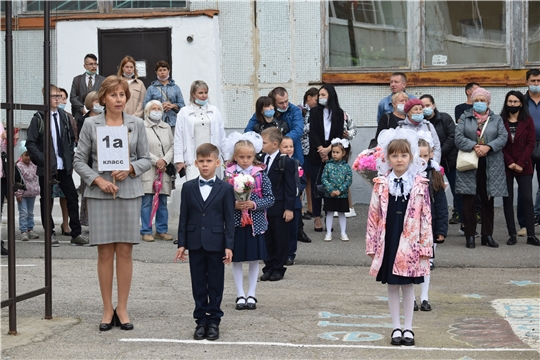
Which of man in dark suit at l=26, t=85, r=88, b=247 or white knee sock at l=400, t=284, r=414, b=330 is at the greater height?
man in dark suit at l=26, t=85, r=88, b=247

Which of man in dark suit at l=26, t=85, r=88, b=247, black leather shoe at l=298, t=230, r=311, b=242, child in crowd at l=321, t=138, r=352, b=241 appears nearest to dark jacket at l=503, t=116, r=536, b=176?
child in crowd at l=321, t=138, r=352, b=241

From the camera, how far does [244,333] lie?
7824mm

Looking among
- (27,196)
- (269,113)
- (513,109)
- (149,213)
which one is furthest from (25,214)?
(513,109)

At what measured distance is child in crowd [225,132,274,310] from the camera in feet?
29.0

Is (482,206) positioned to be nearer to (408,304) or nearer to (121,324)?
(408,304)

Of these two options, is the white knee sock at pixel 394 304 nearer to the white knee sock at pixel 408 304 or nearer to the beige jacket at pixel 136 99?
the white knee sock at pixel 408 304

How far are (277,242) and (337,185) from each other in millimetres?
2788

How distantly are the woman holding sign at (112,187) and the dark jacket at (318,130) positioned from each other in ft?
18.7

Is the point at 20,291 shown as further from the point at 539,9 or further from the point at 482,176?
the point at 539,9

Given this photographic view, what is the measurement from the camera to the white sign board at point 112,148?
7871mm

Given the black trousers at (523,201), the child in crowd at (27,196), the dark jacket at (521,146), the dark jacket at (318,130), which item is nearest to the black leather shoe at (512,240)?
the black trousers at (523,201)

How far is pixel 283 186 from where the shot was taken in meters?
10.1

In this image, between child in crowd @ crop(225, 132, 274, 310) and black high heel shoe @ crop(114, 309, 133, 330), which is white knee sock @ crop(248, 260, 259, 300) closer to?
child in crowd @ crop(225, 132, 274, 310)

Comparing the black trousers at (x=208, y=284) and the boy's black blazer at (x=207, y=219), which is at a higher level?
the boy's black blazer at (x=207, y=219)
